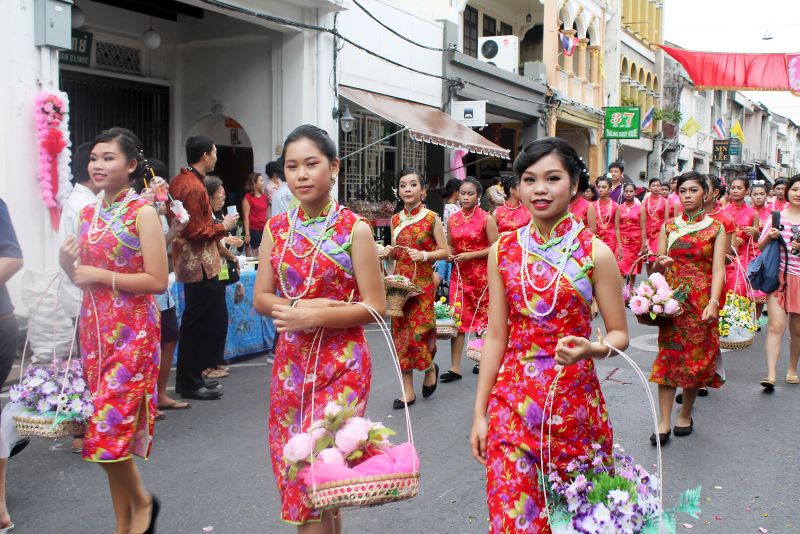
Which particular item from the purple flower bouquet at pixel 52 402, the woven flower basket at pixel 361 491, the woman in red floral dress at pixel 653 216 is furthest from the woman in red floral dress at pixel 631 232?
the woven flower basket at pixel 361 491

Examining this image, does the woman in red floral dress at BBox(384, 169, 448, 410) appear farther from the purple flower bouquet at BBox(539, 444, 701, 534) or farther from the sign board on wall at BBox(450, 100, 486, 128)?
the sign board on wall at BBox(450, 100, 486, 128)

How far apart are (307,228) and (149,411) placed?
4.35 feet

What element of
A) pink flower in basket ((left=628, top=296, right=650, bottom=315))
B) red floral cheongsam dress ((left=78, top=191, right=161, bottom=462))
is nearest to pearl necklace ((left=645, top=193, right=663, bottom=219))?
pink flower in basket ((left=628, top=296, right=650, bottom=315))

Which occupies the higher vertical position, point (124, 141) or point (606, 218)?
point (124, 141)

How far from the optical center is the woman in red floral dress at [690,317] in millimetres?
6047

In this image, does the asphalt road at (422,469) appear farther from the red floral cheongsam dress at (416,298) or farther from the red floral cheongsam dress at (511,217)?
the red floral cheongsam dress at (511,217)

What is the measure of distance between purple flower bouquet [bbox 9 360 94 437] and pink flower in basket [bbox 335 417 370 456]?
1.51 metres

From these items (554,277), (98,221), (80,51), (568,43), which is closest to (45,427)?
(98,221)

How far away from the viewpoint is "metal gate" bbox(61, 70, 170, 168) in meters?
12.0

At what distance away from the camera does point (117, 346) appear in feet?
12.4

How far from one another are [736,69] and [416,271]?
22.3 meters

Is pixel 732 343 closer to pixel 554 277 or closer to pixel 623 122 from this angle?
pixel 554 277

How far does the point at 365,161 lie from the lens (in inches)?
664

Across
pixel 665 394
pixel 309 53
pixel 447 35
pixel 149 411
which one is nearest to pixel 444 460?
pixel 665 394
